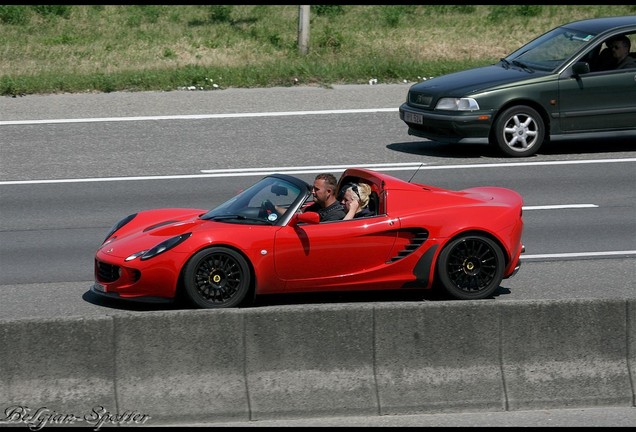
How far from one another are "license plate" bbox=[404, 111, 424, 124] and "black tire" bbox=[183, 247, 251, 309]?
288 inches

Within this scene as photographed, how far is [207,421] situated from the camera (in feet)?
24.8

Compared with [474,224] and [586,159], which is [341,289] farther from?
[586,159]

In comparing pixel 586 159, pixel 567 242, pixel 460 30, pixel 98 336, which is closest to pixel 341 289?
pixel 98 336

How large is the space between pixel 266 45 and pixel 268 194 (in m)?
13.9

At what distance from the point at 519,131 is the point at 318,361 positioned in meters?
9.01

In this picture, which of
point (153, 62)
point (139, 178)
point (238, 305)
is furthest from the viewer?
point (153, 62)

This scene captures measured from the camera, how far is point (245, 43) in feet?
77.3

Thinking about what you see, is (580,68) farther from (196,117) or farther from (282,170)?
(196,117)

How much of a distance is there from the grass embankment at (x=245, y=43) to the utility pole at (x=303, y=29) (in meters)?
0.20

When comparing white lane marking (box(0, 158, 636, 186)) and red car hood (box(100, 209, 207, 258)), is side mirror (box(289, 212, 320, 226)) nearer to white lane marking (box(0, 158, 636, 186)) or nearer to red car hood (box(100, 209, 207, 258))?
red car hood (box(100, 209, 207, 258))

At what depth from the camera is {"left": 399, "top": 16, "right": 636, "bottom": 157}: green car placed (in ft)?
52.0

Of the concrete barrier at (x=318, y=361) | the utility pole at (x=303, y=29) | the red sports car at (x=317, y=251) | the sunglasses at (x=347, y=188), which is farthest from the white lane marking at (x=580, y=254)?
the utility pole at (x=303, y=29)

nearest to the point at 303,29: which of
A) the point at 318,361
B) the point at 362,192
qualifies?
the point at 362,192

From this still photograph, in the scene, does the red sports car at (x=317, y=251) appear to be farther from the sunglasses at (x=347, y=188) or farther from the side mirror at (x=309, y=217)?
the sunglasses at (x=347, y=188)
